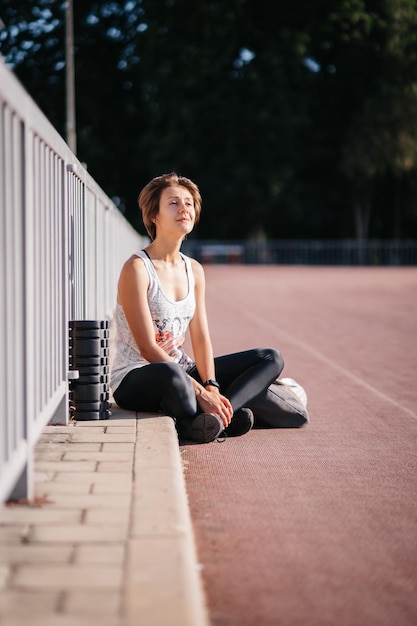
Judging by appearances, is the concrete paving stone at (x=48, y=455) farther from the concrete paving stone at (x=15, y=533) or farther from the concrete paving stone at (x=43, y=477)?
the concrete paving stone at (x=15, y=533)

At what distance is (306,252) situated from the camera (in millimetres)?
56062

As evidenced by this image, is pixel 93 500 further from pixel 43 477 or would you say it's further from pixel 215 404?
pixel 215 404

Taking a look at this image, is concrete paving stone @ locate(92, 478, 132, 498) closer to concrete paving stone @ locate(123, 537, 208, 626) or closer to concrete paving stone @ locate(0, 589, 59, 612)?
concrete paving stone @ locate(123, 537, 208, 626)

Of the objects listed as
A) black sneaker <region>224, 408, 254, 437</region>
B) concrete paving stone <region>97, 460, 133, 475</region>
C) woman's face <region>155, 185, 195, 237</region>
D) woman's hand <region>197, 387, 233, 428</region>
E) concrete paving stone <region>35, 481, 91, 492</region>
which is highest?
woman's face <region>155, 185, 195, 237</region>

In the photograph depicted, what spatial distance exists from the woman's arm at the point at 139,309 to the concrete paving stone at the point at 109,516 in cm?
220

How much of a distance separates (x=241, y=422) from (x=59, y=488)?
92.7 inches

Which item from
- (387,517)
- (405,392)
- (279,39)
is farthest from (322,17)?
(387,517)

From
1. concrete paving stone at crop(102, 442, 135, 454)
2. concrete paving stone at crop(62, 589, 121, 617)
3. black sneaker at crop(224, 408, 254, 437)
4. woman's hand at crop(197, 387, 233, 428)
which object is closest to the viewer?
concrete paving stone at crop(62, 589, 121, 617)

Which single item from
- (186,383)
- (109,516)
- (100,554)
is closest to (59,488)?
(109,516)

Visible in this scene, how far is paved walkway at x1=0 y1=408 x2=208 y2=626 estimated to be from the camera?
3.12 meters

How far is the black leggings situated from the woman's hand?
0.19 feet

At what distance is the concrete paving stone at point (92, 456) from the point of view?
5.21m

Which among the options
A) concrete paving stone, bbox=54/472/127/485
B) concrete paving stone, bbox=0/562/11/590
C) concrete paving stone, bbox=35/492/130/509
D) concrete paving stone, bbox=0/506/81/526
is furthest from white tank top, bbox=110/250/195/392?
concrete paving stone, bbox=0/562/11/590

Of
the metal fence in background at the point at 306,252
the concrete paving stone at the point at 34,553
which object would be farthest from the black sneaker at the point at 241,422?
the metal fence in background at the point at 306,252
